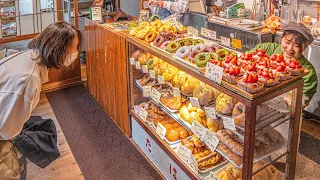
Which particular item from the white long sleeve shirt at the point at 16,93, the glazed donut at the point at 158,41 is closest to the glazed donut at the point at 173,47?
the glazed donut at the point at 158,41

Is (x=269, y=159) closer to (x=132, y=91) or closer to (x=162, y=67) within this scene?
(x=162, y=67)

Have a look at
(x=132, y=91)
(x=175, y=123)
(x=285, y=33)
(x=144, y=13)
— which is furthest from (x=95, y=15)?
(x=285, y=33)

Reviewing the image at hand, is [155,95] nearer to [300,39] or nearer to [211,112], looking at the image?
[211,112]

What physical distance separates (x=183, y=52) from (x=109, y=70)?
159cm

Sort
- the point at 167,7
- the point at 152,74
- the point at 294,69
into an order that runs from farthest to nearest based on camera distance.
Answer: the point at 167,7
the point at 152,74
the point at 294,69

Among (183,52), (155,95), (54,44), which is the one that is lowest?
(155,95)

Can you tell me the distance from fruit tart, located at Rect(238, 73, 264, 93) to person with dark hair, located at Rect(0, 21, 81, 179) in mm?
1049

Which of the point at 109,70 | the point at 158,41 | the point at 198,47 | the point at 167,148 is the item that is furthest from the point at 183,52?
the point at 109,70

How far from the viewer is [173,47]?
2816 mm

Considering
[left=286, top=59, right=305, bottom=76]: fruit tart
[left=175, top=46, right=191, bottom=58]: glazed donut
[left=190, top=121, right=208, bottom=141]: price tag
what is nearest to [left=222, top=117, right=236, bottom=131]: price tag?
[left=190, top=121, right=208, bottom=141]: price tag

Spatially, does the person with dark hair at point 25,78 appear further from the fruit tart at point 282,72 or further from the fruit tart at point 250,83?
the fruit tart at point 282,72

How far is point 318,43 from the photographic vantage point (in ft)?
12.9

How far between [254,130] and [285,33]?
1.20 m

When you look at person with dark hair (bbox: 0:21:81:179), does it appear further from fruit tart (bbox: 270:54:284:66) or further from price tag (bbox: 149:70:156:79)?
fruit tart (bbox: 270:54:284:66)
